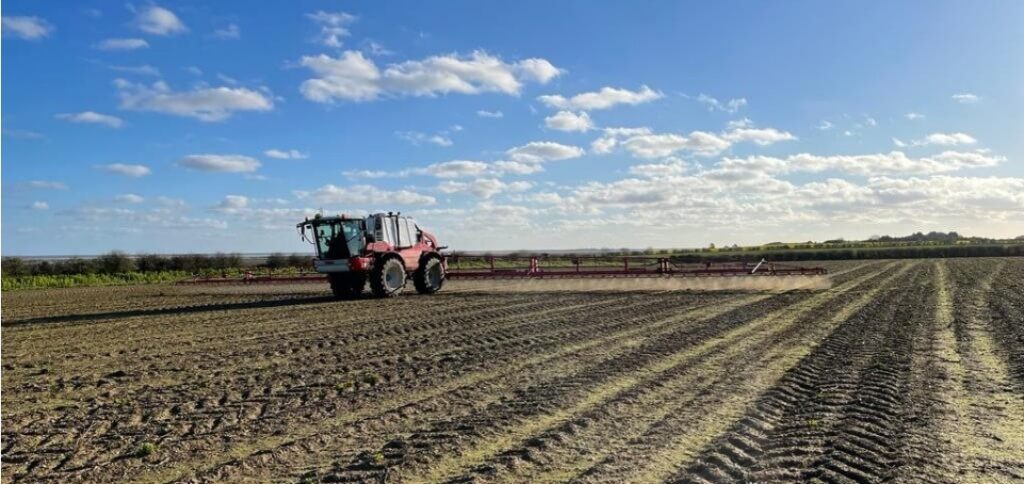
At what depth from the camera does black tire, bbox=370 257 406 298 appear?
18875mm

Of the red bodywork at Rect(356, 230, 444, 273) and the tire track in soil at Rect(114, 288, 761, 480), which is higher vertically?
the red bodywork at Rect(356, 230, 444, 273)

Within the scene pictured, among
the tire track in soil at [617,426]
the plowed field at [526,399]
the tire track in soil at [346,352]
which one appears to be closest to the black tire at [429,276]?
the tire track in soil at [346,352]

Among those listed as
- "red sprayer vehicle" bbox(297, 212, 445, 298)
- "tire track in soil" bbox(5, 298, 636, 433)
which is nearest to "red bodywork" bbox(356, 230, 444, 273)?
"red sprayer vehicle" bbox(297, 212, 445, 298)

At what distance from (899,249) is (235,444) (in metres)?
67.5

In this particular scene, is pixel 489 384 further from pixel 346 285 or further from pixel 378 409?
pixel 346 285

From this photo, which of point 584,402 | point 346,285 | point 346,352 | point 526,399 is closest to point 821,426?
point 584,402

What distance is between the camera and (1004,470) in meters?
4.64

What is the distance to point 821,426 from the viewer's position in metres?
5.60

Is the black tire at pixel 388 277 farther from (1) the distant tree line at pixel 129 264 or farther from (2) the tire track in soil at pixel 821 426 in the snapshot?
(1) the distant tree line at pixel 129 264

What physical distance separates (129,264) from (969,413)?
42322mm

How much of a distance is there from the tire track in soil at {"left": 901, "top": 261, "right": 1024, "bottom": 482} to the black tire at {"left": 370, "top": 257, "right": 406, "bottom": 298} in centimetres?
1255

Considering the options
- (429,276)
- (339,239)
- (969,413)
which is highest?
(339,239)

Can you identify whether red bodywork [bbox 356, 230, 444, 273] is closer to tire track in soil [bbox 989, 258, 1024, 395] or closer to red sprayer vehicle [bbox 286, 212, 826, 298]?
red sprayer vehicle [bbox 286, 212, 826, 298]

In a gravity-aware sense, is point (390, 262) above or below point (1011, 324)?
above
